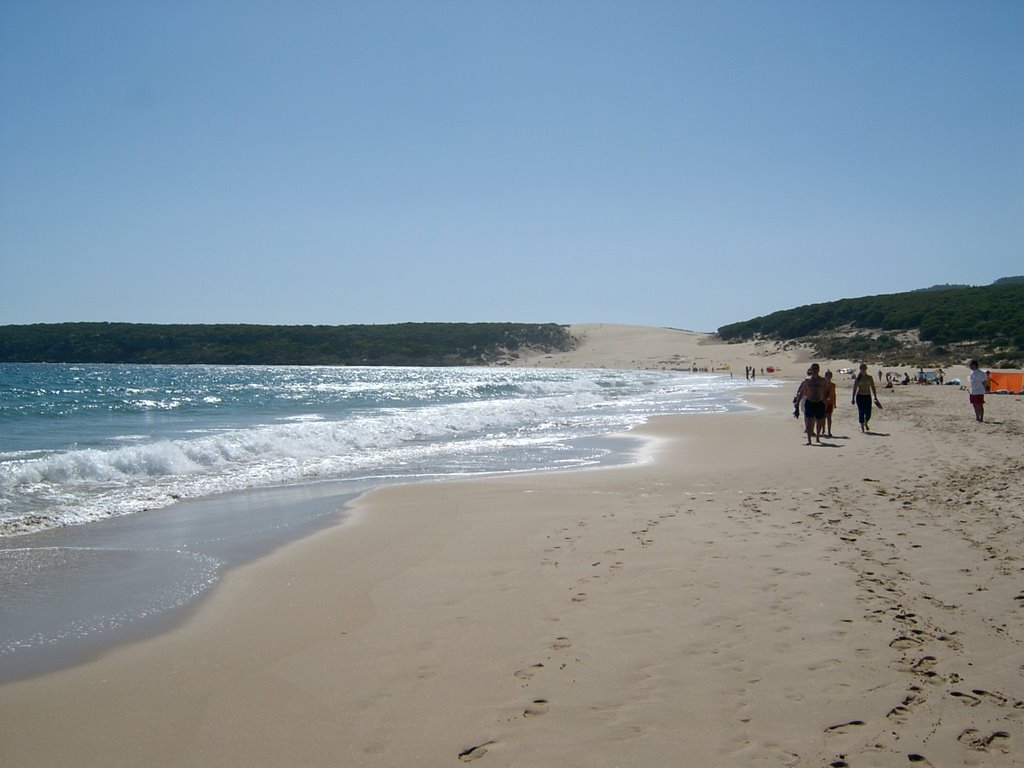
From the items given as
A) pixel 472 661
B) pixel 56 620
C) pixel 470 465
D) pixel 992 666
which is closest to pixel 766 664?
pixel 992 666

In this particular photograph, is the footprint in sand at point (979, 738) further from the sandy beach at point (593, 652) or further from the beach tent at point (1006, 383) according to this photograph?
the beach tent at point (1006, 383)

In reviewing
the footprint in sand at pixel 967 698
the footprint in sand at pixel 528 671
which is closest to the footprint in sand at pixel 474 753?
the footprint in sand at pixel 528 671

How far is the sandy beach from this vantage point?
3328 mm

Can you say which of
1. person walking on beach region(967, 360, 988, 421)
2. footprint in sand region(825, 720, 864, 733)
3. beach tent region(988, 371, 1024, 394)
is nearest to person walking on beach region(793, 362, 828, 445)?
person walking on beach region(967, 360, 988, 421)

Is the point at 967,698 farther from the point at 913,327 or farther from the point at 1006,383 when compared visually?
the point at 913,327

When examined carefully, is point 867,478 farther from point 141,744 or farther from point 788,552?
point 141,744

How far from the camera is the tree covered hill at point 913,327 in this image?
52531 mm

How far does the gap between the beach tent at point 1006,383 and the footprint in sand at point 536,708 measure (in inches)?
1189

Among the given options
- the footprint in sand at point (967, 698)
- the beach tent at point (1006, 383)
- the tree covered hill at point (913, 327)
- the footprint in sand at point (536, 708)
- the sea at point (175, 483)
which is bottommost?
the sea at point (175, 483)

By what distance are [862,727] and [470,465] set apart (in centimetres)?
1059

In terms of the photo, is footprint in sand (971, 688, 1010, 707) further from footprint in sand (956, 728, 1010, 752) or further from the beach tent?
the beach tent

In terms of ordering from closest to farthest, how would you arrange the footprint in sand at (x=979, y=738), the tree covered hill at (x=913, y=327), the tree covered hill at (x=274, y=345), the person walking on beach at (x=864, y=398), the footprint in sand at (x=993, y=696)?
the footprint in sand at (x=979, y=738) → the footprint in sand at (x=993, y=696) → the person walking on beach at (x=864, y=398) → the tree covered hill at (x=913, y=327) → the tree covered hill at (x=274, y=345)

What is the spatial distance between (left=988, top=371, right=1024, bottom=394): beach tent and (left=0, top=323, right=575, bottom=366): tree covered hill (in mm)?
78219

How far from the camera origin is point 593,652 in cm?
424
